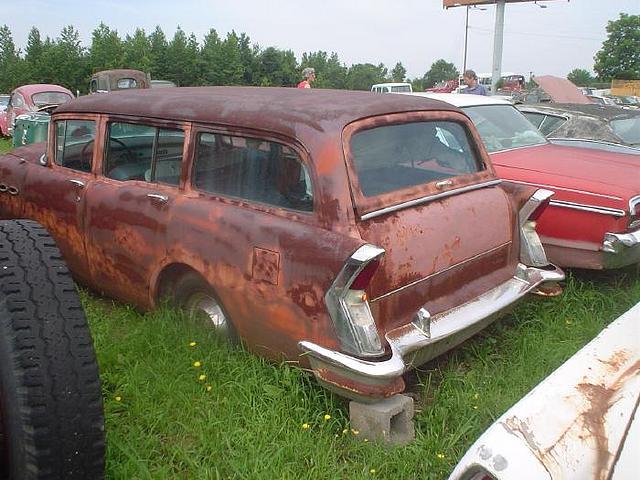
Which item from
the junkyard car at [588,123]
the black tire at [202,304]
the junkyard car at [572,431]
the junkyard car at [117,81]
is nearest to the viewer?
the junkyard car at [572,431]

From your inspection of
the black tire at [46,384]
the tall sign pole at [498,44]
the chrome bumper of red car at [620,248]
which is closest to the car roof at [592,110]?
the chrome bumper of red car at [620,248]

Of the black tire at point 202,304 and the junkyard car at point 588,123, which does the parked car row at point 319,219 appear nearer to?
the black tire at point 202,304

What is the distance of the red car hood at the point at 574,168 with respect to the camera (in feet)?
13.6

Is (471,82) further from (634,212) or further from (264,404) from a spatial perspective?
(264,404)

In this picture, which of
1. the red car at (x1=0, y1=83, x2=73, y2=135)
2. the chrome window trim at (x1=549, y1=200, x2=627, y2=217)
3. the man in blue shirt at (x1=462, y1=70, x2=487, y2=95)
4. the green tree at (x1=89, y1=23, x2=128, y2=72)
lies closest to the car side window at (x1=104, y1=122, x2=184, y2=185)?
the chrome window trim at (x1=549, y1=200, x2=627, y2=217)

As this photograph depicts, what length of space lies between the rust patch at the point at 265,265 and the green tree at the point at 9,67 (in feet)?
111

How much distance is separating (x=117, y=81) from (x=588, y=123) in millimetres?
11895

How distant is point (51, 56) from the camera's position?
104ft

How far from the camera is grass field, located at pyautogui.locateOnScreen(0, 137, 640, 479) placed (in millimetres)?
2588

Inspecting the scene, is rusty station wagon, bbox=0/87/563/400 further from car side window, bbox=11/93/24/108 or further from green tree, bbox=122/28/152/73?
green tree, bbox=122/28/152/73

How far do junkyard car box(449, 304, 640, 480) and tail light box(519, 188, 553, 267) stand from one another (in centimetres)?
198

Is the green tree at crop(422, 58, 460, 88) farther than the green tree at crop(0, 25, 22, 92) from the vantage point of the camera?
Yes

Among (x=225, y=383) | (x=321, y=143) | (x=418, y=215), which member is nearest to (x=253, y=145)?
(x=321, y=143)

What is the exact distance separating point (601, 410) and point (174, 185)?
2599 mm
